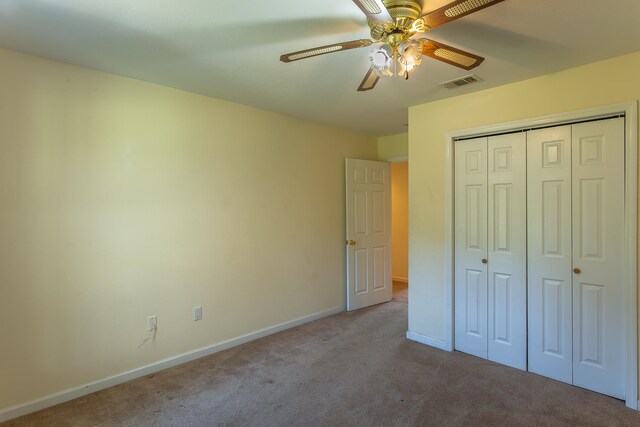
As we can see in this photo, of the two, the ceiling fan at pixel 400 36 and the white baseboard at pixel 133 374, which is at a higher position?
the ceiling fan at pixel 400 36

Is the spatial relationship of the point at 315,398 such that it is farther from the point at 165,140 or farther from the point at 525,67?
the point at 525,67

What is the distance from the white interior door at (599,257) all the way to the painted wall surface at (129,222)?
102 inches

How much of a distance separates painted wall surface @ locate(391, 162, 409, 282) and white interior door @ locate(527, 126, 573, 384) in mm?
3510

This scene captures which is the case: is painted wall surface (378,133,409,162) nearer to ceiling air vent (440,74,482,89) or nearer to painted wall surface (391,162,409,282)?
painted wall surface (391,162,409,282)

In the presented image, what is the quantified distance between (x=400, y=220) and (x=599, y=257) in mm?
3941

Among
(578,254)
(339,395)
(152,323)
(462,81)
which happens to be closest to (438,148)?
(462,81)

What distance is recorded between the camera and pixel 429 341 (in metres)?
3.39

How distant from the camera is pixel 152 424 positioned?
7.16ft

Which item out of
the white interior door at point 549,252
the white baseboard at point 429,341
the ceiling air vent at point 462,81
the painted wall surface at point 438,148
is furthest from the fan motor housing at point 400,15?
the white baseboard at point 429,341

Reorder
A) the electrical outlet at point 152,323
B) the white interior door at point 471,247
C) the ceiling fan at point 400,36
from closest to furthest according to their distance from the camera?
1. the ceiling fan at point 400,36
2. the electrical outlet at point 152,323
3. the white interior door at point 471,247

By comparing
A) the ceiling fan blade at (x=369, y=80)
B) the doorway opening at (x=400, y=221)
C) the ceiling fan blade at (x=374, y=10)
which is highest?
the ceiling fan blade at (x=374, y=10)

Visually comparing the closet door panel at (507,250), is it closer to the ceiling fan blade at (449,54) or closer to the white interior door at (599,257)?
the white interior door at (599,257)

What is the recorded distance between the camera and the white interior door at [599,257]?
2396 mm

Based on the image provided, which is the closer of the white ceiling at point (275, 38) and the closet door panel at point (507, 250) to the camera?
the white ceiling at point (275, 38)
